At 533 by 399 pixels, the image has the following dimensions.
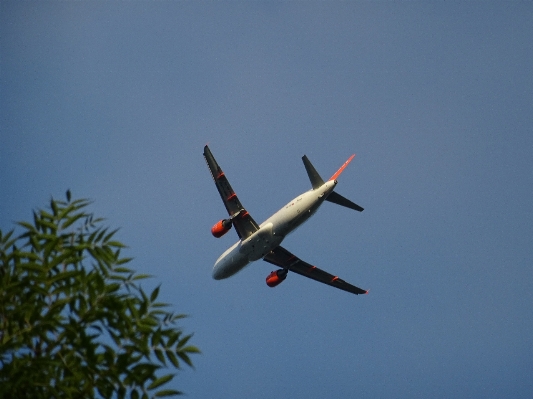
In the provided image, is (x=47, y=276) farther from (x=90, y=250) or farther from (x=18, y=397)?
(x=18, y=397)

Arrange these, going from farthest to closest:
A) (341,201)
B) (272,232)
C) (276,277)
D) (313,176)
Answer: (276,277)
(341,201)
(272,232)
(313,176)

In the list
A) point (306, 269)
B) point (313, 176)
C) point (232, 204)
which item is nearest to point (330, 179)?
point (313, 176)

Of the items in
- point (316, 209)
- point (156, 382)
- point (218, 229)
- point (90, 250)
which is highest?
point (218, 229)

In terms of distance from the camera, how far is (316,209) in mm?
47750

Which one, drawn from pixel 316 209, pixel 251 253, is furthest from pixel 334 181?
pixel 251 253

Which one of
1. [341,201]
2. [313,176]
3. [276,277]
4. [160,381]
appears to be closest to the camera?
[160,381]

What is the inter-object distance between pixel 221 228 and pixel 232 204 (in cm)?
214

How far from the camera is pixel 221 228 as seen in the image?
52.2m

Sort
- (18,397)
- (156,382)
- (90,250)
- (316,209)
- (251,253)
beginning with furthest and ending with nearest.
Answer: (251,253)
(316,209)
(90,250)
(156,382)
(18,397)

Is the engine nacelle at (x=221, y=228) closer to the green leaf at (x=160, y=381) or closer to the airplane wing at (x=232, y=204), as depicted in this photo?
the airplane wing at (x=232, y=204)

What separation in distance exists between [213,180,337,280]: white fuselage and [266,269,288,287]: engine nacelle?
7.12 meters

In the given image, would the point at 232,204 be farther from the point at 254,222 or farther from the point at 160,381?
the point at 160,381

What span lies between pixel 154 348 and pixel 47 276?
6.66 ft

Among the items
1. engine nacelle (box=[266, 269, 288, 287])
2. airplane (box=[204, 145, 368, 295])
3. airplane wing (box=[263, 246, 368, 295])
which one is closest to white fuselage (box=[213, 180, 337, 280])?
airplane (box=[204, 145, 368, 295])
